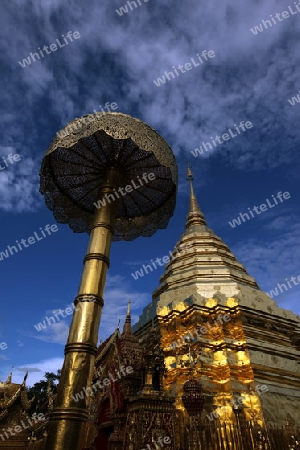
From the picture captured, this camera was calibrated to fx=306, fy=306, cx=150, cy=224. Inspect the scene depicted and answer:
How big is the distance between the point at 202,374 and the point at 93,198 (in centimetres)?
644

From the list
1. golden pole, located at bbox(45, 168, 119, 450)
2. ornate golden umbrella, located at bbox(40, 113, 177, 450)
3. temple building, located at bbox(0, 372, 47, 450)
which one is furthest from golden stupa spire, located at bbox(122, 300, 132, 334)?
golden pole, located at bbox(45, 168, 119, 450)

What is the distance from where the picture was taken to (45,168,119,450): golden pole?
9.69 ft

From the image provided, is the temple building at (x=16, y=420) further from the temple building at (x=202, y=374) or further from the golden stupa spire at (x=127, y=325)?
the temple building at (x=202, y=374)

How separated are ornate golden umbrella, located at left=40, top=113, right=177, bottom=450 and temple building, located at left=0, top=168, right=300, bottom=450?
3.13m

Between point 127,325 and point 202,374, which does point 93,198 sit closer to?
point 202,374

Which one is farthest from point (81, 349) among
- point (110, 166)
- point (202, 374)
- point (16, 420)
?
point (16, 420)

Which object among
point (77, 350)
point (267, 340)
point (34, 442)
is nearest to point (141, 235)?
point (77, 350)

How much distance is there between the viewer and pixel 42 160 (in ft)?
17.6

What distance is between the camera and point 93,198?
20.5 ft

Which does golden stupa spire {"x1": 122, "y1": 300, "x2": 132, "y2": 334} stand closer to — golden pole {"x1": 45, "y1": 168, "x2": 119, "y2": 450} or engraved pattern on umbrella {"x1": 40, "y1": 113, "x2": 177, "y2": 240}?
engraved pattern on umbrella {"x1": 40, "y1": 113, "x2": 177, "y2": 240}

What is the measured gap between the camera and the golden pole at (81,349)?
295cm

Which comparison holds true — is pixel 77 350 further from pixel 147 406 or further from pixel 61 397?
pixel 147 406

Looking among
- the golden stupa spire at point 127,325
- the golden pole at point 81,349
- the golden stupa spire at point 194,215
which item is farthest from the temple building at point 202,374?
the golden stupa spire at point 194,215

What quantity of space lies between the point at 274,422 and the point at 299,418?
3.90ft
